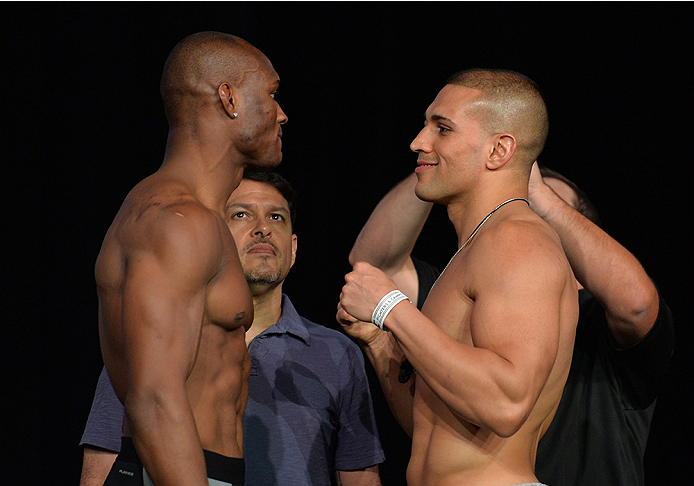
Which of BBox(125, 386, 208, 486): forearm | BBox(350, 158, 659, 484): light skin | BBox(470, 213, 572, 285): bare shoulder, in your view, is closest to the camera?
BBox(125, 386, 208, 486): forearm

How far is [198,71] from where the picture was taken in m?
1.64

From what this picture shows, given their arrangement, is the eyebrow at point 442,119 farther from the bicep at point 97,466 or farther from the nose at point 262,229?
the bicep at point 97,466

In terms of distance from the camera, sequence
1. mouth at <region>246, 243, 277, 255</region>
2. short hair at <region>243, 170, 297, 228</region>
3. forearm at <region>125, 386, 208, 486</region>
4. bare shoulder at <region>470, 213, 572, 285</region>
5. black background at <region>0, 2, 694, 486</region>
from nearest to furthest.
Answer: forearm at <region>125, 386, 208, 486</region> < bare shoulder at <region>470, 213, 572, 285</region> < mouth at <region>246, 243, 277, 255</region> < short hair at <region>243, 170, 297, 228</region> < black background at <region>0, 2, 694, 486</region>

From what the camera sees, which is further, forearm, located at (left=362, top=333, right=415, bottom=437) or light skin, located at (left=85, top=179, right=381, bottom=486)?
light skin, located at (left=85, top=179, right=381, bottom=486)

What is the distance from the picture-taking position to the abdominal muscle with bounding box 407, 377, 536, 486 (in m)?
1.46

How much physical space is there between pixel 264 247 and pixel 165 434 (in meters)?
0.97

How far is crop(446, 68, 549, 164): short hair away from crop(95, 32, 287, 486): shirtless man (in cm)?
47

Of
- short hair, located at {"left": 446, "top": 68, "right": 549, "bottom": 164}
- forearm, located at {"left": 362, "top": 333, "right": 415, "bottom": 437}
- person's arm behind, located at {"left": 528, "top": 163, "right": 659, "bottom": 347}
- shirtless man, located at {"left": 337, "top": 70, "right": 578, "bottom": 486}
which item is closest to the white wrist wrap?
shirtless man, located at {"left": 337, "top": 70, "right": 578, "bottom": 486}

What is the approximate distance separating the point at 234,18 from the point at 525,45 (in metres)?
1.16

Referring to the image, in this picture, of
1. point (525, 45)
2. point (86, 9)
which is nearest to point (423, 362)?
point (525, 45)

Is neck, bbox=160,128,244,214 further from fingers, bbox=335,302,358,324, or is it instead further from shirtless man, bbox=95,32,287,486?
fingers, bbox=335,302,358,324

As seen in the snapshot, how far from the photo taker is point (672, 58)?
2.87 meters

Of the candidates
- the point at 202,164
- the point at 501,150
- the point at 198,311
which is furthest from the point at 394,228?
the point at 198,311

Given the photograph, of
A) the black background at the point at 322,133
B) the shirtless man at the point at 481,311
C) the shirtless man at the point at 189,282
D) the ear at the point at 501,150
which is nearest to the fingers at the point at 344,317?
the shirtless man at the point at 481,311
